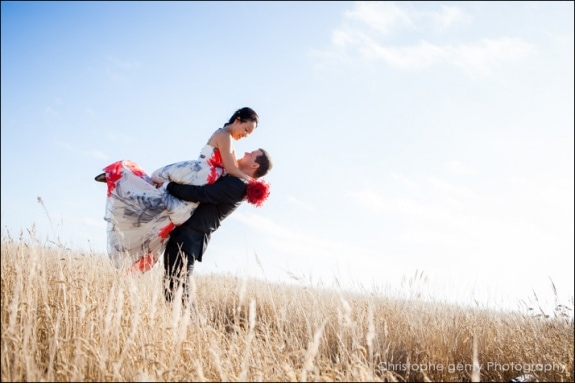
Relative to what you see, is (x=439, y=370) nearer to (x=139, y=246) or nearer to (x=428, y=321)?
(x=428, y=321)

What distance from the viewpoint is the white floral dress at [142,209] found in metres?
4.19

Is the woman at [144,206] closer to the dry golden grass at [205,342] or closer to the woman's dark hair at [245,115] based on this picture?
the dry golden grass at [205,342]

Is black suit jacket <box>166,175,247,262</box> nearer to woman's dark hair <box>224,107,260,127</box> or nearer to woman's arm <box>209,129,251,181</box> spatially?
woman's arm <box>209,129,251,181</box>

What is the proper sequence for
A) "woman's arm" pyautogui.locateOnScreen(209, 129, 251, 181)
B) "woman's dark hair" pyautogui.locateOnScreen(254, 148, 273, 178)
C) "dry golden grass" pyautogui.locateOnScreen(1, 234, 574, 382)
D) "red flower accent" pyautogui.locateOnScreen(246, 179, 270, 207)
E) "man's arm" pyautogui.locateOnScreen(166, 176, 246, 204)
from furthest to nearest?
"woman's dark hair" pyautogui.locateOnScreen(254, 148, 273, 178)
"woman's arm" pyautogui.locateOnScreen(209, 129, 251, 181)
"red flower accent" pyautogui.locateOnScreen(246, 179, 270, 207)
"man's arm" pyautogui.locateOnScreen(166, 176, 246, 204)
"dry golden grass" pyautogui.locateOnScreen(1, 234, 574, 382)

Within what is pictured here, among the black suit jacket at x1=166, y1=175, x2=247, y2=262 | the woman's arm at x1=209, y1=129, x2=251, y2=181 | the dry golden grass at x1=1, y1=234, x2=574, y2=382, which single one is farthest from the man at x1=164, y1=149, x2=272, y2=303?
the dry golden grass at x1=1, y1=234, x2=574, y2=382

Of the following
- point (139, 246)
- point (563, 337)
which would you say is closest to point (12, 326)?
point (139, 246)

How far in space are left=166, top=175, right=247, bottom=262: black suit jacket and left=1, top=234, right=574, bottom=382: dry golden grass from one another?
0.66 metres

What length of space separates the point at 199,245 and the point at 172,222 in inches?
15.8

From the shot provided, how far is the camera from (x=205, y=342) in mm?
2984

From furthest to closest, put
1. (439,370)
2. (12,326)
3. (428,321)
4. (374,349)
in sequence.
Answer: (428,321)
(374,349)
(439,370)
(12,326)

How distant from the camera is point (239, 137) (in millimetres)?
4883

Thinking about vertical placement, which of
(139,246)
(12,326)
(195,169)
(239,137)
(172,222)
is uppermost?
(239,137)

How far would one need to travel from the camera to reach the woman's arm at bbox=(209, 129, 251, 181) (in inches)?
177

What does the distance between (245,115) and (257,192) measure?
1.13 meters
